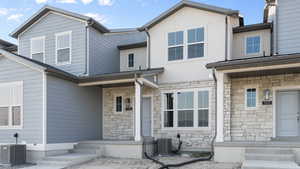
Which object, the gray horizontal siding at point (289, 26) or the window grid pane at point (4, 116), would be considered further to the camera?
the window grid pane at point (4, 116)

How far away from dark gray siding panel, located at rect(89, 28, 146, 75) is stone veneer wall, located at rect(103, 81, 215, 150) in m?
1.24

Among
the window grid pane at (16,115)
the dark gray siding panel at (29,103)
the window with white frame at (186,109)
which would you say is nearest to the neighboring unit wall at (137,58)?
the window with white frame at (186,109)

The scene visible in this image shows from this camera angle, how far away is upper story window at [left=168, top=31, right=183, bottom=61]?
437 inches

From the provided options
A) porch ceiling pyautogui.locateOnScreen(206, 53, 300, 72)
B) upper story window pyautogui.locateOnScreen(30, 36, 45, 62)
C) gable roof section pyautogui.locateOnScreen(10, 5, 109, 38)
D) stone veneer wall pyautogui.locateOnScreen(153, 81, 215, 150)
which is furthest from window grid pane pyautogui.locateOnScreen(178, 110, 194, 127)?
upper story window pyautogui.locateOnScreen(30, 36, 45, 62)

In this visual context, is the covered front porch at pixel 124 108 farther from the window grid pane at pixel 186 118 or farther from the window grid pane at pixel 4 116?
the window grid pane at pixel 4 116

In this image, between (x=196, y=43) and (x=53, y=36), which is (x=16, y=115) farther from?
(x=196, y=43)

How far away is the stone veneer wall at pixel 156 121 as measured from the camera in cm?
1032

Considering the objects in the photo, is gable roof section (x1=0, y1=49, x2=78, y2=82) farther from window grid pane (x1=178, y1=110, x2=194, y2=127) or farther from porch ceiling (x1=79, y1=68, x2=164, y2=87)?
window grid pane (x1=178, y1=110, x2=194, y2=127)

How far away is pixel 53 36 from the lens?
41.3 feet

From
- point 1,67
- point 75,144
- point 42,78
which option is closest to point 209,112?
point 75,144

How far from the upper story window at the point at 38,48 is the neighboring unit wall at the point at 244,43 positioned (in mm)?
8801

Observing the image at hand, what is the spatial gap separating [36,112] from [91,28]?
4746mm

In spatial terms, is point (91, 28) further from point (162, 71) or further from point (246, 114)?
point (246, 114)

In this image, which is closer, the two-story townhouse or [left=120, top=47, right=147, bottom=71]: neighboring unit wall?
the two-story townhouse
